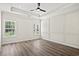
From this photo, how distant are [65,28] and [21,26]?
388cm

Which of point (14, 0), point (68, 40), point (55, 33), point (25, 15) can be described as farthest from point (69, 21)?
point (14, 0)

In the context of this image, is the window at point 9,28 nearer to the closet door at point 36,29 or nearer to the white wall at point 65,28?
the closet door at point 36,29

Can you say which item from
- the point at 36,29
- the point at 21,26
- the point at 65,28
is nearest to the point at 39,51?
the point at 65,28

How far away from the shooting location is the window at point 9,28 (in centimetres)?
656

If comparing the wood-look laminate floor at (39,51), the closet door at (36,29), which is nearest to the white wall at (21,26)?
the closet door at (36,29)

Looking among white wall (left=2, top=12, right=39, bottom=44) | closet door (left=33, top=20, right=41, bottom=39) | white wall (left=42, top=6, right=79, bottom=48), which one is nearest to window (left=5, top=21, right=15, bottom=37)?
white wall (left=2, top=12, right=39, bottom=44)

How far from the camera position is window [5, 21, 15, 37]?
6.56 metres

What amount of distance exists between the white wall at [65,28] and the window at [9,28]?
3330mm

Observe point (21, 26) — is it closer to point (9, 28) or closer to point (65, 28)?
point (9, 28)

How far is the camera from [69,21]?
543cm

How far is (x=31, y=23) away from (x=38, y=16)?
4.77 feet

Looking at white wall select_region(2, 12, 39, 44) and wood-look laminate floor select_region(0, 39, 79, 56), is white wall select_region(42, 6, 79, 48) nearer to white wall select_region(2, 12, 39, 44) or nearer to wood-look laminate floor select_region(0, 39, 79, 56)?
wood-look laminate floor select_region(0, 39, 79, 56)

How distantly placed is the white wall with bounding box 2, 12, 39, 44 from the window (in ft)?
1.10

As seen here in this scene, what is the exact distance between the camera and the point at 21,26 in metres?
7.52
